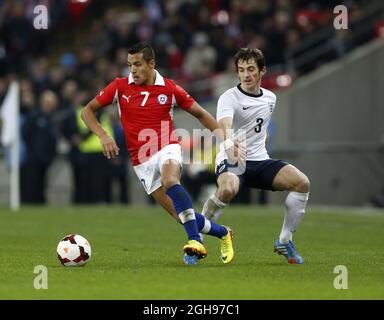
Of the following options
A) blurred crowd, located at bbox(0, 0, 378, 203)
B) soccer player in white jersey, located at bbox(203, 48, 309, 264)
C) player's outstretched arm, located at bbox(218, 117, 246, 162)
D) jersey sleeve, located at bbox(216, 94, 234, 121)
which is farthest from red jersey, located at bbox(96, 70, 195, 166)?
blurred crowd, located at bbox(0, 0, 378, 203)

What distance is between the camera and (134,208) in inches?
939

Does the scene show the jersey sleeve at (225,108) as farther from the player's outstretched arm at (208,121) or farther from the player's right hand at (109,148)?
the player's right hand at (109,148)

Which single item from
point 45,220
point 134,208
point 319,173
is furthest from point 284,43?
point 45,220

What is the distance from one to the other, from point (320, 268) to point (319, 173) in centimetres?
1374

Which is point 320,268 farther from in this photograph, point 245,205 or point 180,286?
point 245,205

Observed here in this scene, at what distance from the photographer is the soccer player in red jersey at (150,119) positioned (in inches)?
454

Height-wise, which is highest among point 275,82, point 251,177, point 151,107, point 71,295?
point 275,82

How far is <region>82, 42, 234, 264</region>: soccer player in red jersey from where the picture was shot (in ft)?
37.8

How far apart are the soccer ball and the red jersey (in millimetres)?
1145

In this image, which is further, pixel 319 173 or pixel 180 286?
pixel 319 173

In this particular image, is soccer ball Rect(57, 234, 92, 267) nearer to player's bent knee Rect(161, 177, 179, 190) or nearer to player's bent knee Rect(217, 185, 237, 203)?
player's bent knee Rect(161, 177, 179, 190)

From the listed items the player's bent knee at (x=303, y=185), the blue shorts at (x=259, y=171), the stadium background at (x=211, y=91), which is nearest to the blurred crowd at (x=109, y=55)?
A: the stadium background at (x=211, y=91)

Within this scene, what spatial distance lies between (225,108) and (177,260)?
5.52ft

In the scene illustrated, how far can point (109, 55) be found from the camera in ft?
93.5
